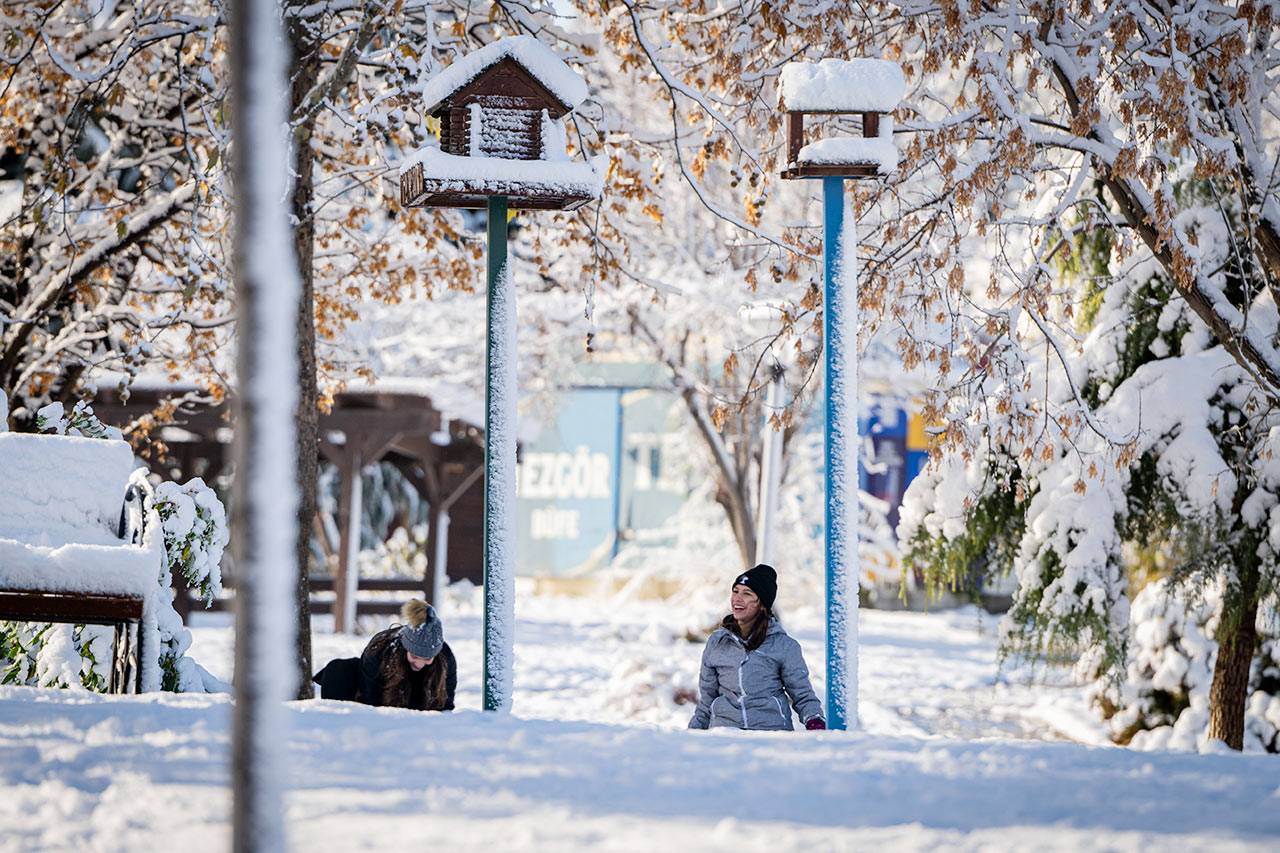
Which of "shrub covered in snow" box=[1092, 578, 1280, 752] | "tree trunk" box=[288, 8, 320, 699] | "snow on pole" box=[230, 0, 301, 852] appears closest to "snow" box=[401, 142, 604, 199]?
"tree trunk" box=[288, 8, 320, 699]

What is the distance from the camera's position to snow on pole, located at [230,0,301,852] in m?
2.16

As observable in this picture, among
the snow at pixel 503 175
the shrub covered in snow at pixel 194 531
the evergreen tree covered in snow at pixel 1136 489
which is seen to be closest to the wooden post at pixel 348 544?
the evergreen tree covered in snow at pixel 1136 489

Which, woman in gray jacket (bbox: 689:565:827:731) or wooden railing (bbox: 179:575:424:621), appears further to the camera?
wooden railing (bbox: 179:575:424:621)

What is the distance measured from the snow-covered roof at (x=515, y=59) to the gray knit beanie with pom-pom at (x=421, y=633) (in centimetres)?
237

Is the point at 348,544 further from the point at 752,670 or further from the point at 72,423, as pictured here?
the point at 752,670

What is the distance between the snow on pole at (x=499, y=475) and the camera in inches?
184

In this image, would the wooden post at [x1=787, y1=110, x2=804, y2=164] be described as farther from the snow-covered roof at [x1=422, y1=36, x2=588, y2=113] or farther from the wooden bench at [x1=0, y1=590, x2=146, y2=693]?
the wooden bench at [x1=0, y1=590, x2=146, y2=693]

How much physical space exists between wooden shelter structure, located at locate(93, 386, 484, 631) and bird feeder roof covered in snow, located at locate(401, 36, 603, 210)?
8.77 m

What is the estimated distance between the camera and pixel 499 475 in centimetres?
475

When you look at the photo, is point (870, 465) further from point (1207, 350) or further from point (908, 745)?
point (908, 745)

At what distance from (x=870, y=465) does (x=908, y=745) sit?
1892 centimetres

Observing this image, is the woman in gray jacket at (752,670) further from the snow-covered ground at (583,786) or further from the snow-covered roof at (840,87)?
the snow-covered roof at (840,87)

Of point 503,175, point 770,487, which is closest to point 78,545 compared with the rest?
point 503,175

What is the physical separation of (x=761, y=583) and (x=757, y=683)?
42 centimetres
